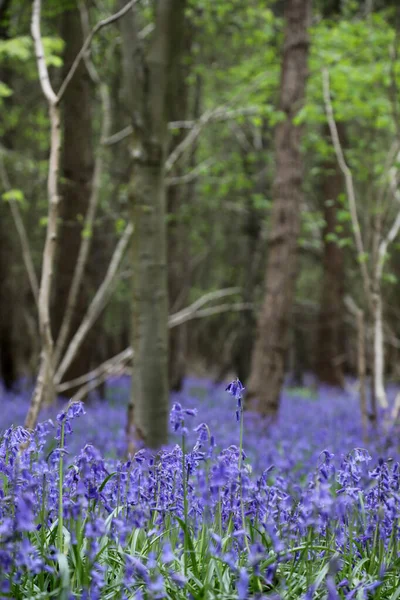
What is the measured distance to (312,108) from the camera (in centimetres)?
826

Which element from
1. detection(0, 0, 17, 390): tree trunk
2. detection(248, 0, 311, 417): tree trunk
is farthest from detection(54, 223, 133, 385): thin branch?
detection(0, 0, 17, 390): tree trunk

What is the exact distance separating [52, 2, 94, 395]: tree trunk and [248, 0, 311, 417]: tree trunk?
4039 millimetres

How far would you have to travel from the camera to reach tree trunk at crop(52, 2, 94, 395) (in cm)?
1297

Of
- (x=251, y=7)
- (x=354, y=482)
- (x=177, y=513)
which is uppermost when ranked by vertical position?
(x=251, y=7)

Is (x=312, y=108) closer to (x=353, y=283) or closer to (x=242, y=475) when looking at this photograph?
(x=242, y=475)

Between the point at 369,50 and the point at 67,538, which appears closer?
the point at 67,538

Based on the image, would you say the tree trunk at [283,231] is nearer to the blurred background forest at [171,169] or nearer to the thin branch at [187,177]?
the blurred background forest at [171,169]

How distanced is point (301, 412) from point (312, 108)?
218 inches

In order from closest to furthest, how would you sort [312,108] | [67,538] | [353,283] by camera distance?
[67,538] → [312,108] → [353,283]

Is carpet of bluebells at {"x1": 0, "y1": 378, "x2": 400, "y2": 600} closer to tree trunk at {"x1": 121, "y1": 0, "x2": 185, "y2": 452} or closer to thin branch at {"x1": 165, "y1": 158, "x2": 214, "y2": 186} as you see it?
tree trunk at {"x1": 121, "y1": 0, "x2": 185, "y2": 452}

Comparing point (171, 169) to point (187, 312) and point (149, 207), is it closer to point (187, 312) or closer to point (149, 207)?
point (187, 312)

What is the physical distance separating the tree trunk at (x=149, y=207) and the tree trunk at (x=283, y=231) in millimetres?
4000

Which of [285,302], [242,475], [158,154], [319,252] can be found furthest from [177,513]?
[319,252]

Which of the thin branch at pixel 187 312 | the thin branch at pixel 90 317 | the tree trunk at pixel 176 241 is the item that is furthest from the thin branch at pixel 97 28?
the tree trunk at pixel 176 241
